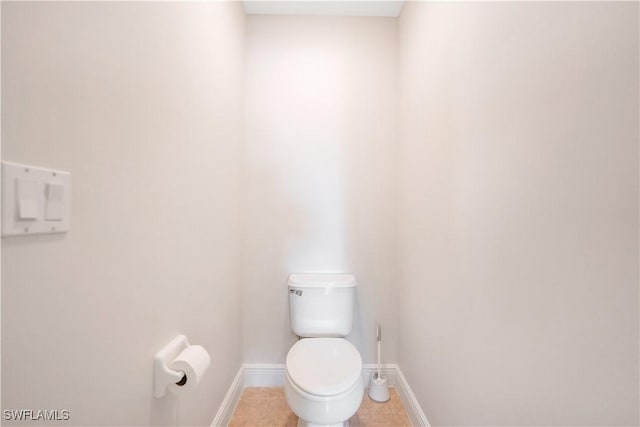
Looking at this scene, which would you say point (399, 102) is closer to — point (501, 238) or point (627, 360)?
point (501, 238)

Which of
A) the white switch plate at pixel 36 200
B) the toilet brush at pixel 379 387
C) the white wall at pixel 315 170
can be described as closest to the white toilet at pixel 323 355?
the white wall at pixel 315 170

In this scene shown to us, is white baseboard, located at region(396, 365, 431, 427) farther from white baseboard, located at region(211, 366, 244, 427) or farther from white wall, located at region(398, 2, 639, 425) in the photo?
white baseboard, located at region(211, 366, 244, 427)

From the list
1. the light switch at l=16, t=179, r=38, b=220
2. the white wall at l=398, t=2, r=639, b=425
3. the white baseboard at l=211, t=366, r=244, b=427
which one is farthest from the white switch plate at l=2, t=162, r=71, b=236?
the white baseboard at l=211, t=366, r=244, b=427

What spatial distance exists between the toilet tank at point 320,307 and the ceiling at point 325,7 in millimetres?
1629

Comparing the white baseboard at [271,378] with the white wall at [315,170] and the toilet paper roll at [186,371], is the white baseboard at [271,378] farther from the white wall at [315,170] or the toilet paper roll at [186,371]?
the toilet paper roll at [186,371]

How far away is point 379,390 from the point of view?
165 centimetres

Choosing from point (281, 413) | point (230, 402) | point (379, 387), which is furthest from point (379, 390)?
point (230, 402)

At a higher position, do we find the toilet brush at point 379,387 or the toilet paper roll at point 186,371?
the toilet paper roll at point 186,371

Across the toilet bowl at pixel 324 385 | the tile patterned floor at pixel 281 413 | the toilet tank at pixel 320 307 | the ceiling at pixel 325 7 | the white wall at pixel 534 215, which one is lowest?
the tile patterned floor at pixel 281 413

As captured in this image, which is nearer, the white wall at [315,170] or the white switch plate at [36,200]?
the white switch plate at [36,200]

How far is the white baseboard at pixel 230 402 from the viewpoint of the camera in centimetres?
132

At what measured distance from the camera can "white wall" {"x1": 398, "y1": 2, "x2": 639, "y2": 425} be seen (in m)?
0.50

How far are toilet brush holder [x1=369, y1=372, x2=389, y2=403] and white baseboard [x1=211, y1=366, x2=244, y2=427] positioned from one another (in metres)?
0.77

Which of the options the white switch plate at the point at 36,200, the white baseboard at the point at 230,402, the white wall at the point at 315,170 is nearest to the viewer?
the white switch plate at the point at 36,200
